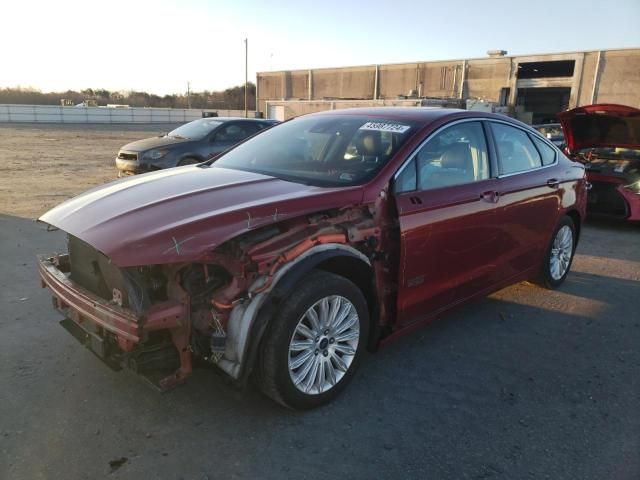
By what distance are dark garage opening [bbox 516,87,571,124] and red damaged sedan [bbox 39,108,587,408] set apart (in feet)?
169

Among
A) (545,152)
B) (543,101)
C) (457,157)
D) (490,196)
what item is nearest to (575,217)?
(545,152)

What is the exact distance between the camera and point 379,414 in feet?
10.0

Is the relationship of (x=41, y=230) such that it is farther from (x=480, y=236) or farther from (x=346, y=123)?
(x=480, y=236)

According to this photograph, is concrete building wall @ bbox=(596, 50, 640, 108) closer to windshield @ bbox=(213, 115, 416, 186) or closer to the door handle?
the door handle

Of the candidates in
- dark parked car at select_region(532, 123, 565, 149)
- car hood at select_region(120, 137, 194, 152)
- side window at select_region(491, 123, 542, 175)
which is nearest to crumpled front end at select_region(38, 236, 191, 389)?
side window at select_region(491, 123, 542, 175)

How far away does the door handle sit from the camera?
3908 mm

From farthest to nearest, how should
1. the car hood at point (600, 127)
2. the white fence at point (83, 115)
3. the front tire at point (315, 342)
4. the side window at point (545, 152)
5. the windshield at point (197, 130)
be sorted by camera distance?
the white fence at point (83, 115) < the windshield at point (197, 130) < the car hood at point (600, 127) < the side window at point (545, 152) < the front tire at point (315, 342)

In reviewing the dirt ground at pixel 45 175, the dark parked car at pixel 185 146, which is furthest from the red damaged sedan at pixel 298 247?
the dark parked car at pixel 185 146

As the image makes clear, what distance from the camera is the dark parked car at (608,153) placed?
812 centimetres

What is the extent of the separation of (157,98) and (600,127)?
314 feet

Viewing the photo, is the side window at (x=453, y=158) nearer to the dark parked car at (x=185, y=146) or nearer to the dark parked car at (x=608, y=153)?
the dark parked car at (x=608, y=153)

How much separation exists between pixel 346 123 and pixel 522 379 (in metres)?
2.32

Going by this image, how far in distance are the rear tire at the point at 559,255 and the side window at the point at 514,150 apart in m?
0.85

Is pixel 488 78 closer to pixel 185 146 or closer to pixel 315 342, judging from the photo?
pixel 185 146
